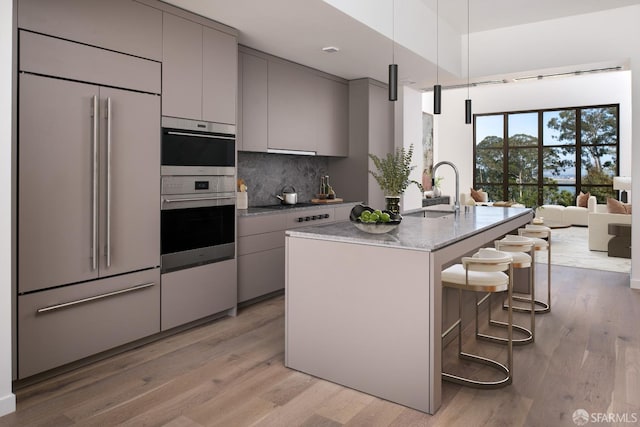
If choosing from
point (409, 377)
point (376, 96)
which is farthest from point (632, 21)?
point (409, 377)

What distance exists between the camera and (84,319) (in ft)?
9.21

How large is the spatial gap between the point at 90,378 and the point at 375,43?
137 inches

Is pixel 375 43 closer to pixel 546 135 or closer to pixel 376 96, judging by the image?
pixel 376 96

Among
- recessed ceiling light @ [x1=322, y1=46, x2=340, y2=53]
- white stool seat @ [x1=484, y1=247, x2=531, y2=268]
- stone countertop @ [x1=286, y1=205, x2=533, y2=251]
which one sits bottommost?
white stool seat @ [x1=484, y1=247, x2=531, y2=268]

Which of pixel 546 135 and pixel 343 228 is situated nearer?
pixel 343 228

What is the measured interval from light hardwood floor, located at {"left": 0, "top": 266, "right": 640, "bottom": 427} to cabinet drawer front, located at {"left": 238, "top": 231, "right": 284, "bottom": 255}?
2.67ft

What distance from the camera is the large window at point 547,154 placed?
10219mm

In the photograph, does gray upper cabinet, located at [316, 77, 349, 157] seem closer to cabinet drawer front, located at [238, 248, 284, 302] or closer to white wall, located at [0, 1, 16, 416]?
cabinet drawer front, located at [238, 248, 284, 302]

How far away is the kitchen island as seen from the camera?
7.61 feet

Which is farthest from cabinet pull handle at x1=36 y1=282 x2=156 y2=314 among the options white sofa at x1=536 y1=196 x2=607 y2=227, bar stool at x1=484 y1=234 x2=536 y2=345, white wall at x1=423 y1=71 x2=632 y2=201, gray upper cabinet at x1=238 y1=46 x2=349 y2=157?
white wall at x1=423 y1=71 x2=632 y2=201

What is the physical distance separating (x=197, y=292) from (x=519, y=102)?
33.5 ft

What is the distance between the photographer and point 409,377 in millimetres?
2371

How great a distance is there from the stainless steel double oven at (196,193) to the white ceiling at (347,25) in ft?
2.85

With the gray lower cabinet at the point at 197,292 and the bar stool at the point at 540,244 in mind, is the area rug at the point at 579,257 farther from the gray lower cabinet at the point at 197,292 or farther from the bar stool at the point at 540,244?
the gray lower cabinet at the point at 197,292
